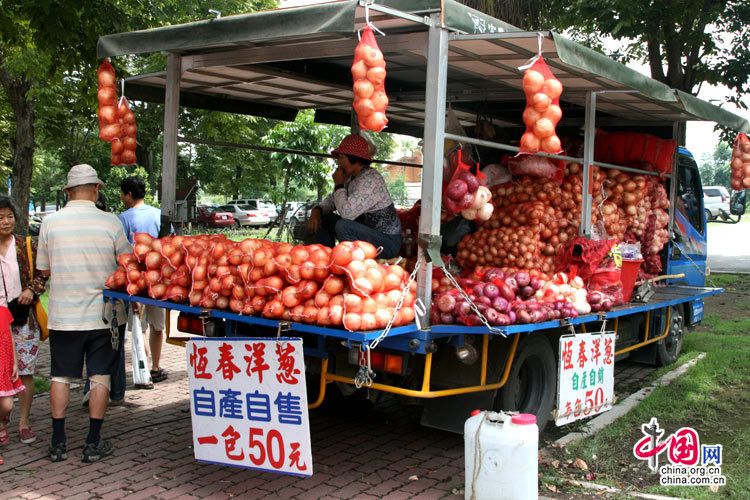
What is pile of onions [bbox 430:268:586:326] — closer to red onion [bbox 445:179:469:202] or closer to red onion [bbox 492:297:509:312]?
red onion [bbox 492:297:509:312]

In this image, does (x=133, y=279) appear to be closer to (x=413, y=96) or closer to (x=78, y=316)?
(x=78, y=316)

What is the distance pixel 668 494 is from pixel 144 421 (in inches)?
160

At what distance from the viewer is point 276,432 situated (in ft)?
14.2

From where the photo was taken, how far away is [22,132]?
1472cm

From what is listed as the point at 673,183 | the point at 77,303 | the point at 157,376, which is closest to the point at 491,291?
the point at 77,303

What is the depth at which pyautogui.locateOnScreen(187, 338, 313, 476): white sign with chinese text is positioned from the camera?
4234 millimetres

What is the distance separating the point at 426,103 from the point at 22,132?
12.7m

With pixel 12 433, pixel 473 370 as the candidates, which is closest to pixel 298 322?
pixel 473 370

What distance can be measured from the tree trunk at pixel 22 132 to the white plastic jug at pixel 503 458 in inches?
471

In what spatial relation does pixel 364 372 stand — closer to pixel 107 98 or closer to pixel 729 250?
pixel 107 98

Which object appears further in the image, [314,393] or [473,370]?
[314,393]

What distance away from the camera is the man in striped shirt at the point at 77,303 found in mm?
5082

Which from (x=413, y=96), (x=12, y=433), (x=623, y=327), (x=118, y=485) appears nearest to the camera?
(x=118, y=485)

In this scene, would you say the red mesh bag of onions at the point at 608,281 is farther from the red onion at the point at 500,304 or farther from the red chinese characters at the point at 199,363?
the red chinese characters at the point at 199,363
